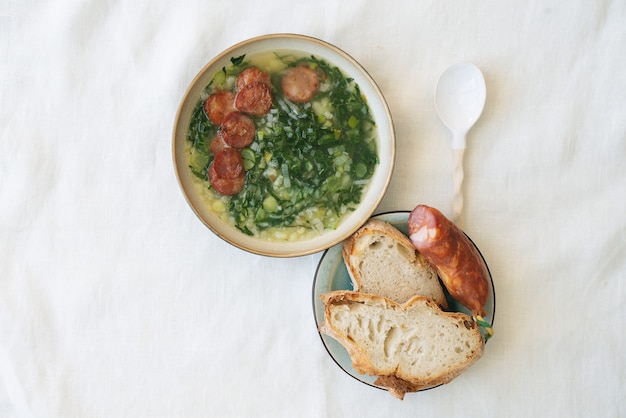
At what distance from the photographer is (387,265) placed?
1.72 meters

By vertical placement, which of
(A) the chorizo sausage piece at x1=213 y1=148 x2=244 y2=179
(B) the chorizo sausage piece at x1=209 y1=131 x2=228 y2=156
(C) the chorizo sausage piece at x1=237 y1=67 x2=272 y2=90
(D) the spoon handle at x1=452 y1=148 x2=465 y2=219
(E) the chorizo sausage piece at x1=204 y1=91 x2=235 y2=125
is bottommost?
(D) the spoon handle at x1=452 y1=148 x2=465 y2=219

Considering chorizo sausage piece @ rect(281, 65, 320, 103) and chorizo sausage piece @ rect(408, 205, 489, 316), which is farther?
chorizo sausage piece @ rect(281, 65, 320, 103)

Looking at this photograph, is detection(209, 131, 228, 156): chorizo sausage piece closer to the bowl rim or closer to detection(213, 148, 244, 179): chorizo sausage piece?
A: detection(213, 148, 244, 179): chorizo sausage piece

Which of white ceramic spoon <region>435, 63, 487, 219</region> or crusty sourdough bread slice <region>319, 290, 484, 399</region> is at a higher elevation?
white ceramic spoon <region>435, 63, 487, 219</region>

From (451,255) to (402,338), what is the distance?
1.02ft

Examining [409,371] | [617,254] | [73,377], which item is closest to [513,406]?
[409,371]

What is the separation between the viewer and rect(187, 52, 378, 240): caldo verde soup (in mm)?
1725

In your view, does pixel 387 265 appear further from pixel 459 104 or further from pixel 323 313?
pixel 459 104

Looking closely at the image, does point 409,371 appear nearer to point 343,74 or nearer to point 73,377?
point 343,74

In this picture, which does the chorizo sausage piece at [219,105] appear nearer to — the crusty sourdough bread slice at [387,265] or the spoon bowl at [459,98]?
the crusty sourdough bread slice at [387,265]

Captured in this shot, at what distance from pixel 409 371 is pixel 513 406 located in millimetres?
418

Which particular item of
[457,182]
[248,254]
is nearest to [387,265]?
[457,182]

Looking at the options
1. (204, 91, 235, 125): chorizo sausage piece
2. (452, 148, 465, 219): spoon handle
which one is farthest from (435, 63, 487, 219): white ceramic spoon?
(204, 91, 235, 125): chorizo sausage piece

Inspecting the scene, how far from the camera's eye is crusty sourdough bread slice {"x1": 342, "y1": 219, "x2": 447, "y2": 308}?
5.55 ft
